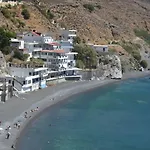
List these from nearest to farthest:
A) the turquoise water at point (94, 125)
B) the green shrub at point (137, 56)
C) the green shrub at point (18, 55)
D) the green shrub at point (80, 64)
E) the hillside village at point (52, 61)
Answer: the turquoise water at point (94, 125) → the hillside village at point (52, 61) → the green shrub at point (18, 55) → the green shrub at point (80, 64) → the green shrub at point (137, 56)

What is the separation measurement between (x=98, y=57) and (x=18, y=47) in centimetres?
2407

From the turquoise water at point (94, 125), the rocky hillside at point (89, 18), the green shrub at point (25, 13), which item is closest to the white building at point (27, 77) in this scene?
the turquoise water at point (94, 125)

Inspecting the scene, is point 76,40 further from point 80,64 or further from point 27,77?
point 27,77

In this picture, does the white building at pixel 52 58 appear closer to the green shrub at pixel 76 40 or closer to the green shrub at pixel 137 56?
the green shrub at pixel 76 40

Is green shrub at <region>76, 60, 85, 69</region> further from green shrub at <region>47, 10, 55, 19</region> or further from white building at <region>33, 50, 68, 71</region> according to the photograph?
green shrub at <region>47, 10, 55, 19</region>

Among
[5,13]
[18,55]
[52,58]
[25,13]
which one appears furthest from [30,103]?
[25,13]

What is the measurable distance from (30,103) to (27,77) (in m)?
8.81

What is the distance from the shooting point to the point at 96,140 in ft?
166

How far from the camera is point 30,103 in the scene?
209 ft

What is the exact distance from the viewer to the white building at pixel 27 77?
70625 millimetres

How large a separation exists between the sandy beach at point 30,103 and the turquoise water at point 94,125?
38.6 inches

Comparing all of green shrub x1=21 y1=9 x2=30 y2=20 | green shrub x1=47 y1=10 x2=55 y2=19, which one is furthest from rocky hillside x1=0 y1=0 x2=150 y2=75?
green shrub x1=21 y1=9 x2=30 y2=20

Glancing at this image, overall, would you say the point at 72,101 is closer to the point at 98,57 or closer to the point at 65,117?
the point at 65,117

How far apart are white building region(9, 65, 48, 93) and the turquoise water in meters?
5.96
